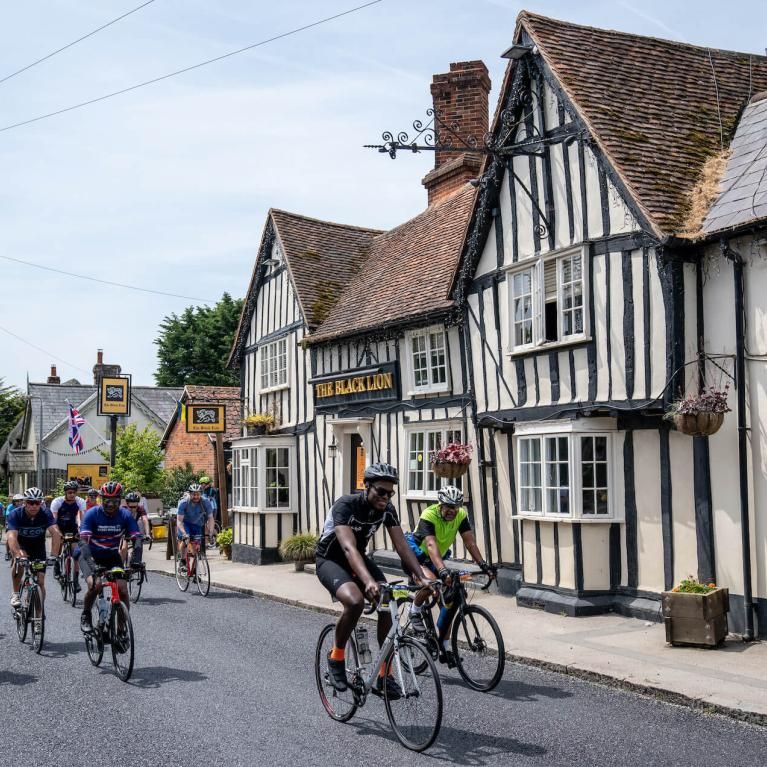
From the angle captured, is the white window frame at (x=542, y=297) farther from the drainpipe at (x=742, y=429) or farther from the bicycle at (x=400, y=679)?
the bicycle at (x=400, y=679)

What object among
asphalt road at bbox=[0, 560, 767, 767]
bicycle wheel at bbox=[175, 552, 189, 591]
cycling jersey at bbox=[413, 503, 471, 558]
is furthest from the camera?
bicycle wheel at bbox=[175, 552, 189, 591]

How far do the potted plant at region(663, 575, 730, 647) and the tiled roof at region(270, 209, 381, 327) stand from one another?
1215 cm

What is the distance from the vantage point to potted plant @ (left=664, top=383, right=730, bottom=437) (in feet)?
33.9

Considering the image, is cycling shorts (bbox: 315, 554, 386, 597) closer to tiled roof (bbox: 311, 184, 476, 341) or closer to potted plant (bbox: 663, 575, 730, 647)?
potted plant (bbox: 663, 575, 730, 647)

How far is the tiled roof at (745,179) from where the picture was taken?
426 inches

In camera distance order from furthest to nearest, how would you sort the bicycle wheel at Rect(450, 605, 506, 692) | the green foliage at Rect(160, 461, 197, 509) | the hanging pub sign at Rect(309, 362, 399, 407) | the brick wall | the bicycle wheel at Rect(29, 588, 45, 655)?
1. the brick wall
2. the green foliage at Rect(160, 461, 197, 509)
3. the hanging pub sign at Rect(309, 362, 399, 407)
4. the bicycle wheel at Rect(29, 588, 45, 655)
5. the bicycle wheel at Rect(450, 605, 506, 692)

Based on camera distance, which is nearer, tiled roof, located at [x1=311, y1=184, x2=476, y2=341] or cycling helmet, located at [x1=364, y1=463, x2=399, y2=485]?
cycling helmet, located at [x1=364, y1=463, x2=399, y2=485]

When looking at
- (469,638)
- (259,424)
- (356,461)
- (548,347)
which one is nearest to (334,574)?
(469,638)

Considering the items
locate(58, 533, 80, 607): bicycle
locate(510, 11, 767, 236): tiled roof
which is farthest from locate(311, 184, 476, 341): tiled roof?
locate(58, 533, 80, 607): bicycle

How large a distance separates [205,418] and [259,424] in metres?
3.94

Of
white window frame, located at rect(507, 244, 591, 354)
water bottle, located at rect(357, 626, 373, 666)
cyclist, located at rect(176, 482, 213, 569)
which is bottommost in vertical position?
water bottle, located at rect(357, 626, 373, 666)

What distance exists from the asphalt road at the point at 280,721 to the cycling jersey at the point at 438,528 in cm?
123

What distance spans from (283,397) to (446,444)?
7.39 metres

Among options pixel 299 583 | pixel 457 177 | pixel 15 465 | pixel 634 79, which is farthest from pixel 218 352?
pixel 634 79
